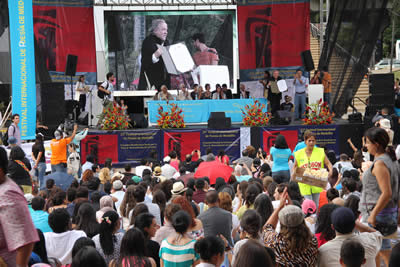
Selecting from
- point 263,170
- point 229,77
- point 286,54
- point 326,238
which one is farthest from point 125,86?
point 326,238

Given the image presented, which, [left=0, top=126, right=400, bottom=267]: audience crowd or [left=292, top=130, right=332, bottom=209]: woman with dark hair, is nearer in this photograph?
[left=0, top=126, right=400, bottom=267]: audience crowd

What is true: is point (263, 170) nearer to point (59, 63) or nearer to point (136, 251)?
point (136, 251)

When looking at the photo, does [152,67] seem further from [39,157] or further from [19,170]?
[19,170]

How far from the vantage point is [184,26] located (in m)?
23.2

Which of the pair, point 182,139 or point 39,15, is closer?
point 182,139

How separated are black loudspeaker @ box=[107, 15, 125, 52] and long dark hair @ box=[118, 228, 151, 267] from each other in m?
19.0

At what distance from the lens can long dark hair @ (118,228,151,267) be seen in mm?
4465

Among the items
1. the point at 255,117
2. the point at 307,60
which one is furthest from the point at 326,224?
the point at 307,60

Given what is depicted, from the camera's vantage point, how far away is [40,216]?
6281 mm

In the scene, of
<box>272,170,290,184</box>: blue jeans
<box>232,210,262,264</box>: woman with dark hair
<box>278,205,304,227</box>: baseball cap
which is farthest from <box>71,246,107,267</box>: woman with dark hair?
<box>272,170,290,184</box>: blue jeans

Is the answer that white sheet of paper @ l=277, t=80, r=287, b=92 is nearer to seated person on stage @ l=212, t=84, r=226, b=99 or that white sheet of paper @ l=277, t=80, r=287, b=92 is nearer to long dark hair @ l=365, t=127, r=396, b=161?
seated person on stage @ l=212, t=84, r=226, b=99

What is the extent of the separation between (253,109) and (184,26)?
7.38 metres

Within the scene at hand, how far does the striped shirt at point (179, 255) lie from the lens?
4.73 m

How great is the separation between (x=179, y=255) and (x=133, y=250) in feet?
1.38
